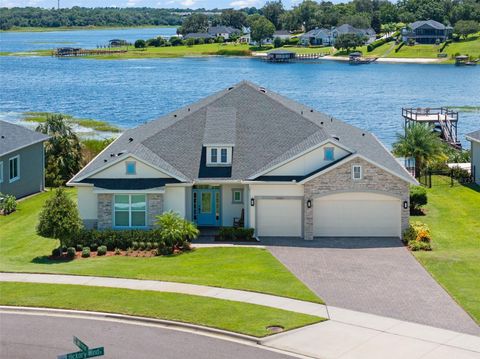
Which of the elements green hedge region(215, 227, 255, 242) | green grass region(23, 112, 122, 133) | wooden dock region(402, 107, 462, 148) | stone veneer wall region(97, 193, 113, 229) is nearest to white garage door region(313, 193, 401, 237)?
green hedge region(215, 227, 255, 242)

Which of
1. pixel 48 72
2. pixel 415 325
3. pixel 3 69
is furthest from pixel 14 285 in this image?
pixel 3 69

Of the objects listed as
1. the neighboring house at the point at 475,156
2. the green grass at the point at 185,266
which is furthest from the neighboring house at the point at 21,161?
the neighboring house at the point at 475,156

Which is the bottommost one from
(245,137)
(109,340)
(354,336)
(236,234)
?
(354,336)

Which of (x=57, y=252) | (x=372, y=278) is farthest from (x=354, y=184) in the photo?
(x=57, y=252)

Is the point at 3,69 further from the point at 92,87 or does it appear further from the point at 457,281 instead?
the point at 457,281

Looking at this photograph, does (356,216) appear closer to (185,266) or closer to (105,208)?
(185,266)
